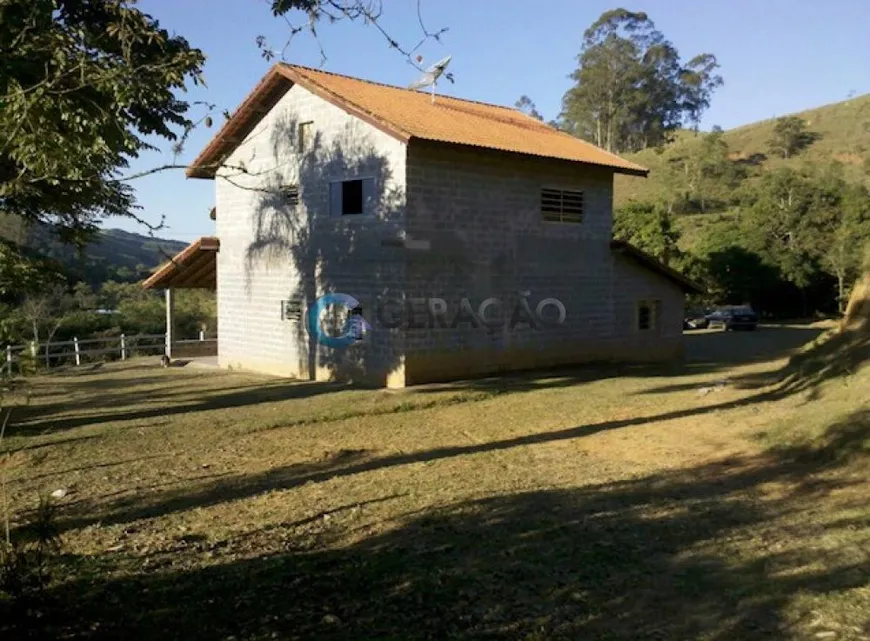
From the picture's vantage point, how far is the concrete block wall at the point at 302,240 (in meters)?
17.3

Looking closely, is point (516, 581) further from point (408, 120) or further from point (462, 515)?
point (408, 120)

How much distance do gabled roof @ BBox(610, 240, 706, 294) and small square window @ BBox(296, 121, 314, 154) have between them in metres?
9.14

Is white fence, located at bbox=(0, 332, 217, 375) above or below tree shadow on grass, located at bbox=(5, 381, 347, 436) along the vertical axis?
above

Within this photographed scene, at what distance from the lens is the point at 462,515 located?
Result: 7.57m

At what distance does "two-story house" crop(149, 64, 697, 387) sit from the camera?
17250 mm

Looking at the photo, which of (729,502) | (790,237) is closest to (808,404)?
(729,502)

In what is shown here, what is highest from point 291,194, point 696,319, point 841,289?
point 291,194

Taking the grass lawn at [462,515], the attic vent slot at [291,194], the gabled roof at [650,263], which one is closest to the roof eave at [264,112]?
the attic vent slot at [291,194]

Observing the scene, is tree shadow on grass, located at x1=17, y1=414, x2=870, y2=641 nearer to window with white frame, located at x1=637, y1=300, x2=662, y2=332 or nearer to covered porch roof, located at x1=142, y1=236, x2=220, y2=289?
window with white frame, located at x1=637, y1=300, x2=662, y2=332

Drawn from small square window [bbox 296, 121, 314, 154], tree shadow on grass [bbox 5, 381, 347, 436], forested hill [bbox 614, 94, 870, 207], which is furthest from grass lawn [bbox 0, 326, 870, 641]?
forested hill [bbox 614, 94, 870, 207]

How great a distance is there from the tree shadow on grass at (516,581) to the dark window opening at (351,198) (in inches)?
451

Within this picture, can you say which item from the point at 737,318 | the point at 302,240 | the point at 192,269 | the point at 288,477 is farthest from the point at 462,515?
the point at 737,318

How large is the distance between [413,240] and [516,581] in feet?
39.2

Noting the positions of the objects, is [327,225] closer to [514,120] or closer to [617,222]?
[514,120]
